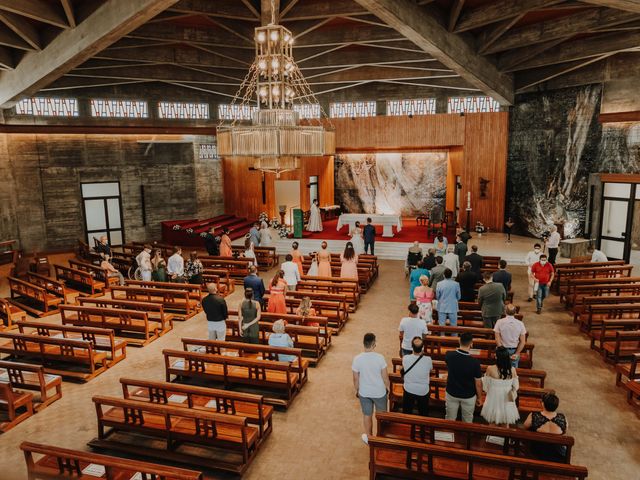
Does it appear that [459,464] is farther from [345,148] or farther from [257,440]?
[345,148]

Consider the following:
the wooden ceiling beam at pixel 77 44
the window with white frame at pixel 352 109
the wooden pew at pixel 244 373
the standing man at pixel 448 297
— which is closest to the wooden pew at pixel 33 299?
the wooden ceiling beam at pixel 77 44

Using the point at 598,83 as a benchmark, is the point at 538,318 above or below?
below

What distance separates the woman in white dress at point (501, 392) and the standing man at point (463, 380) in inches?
4.7

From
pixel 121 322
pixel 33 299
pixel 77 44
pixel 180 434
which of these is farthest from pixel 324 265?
pixel 77 44

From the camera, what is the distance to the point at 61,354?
7.87 meters

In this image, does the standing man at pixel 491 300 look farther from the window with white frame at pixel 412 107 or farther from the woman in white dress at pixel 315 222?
the window with white frame at pixel 412 107

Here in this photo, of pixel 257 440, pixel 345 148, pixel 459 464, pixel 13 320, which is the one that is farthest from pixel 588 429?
pixel 345 148

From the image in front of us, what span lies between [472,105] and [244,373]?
17116 millimetres

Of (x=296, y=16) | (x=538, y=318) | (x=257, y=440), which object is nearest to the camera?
(x=257, y=440)

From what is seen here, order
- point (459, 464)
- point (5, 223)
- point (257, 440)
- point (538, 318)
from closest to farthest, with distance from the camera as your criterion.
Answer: point (459, 464) < point (257, 440) < point (538, 318) < point (5, 223)

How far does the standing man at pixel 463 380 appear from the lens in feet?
16.7

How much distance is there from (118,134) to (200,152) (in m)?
3.89

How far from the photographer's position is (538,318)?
10336 millimetres

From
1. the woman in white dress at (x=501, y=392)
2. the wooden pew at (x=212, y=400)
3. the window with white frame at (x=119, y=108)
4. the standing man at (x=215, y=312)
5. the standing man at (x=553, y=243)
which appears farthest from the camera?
the window with white frame at (x=119, y=108)
